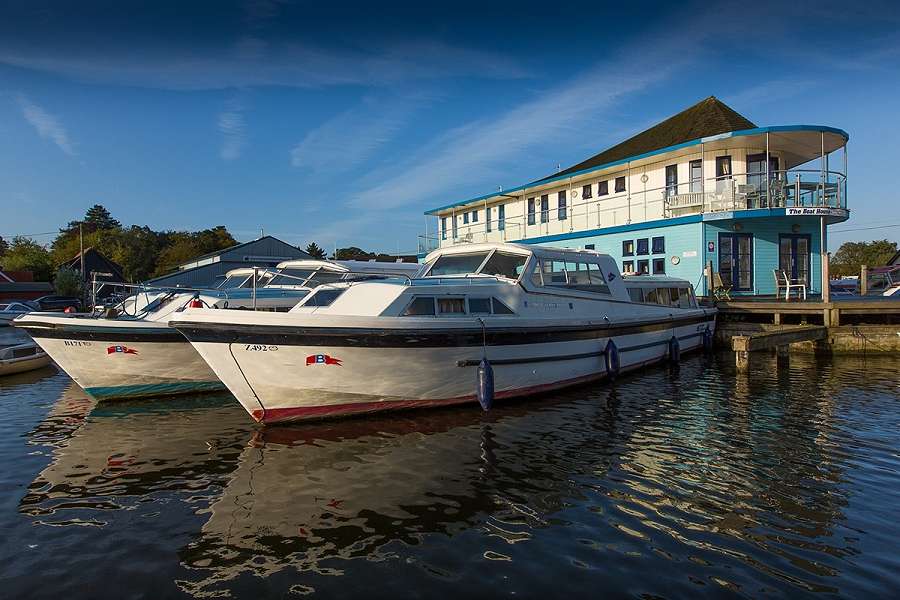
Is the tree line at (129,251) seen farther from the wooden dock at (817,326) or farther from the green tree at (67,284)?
the wooden dock at (817,326)

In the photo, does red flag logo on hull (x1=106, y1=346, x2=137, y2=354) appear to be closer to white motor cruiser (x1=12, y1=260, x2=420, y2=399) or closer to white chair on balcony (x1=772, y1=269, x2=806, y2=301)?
white motor cruiser (x1=12, y1=260, x2=420, y2=399)

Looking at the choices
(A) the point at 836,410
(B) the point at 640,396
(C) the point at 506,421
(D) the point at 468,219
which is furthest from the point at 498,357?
(D) the point at 468,219

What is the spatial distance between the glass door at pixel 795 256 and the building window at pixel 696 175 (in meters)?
3.60

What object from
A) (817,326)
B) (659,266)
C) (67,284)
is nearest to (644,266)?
(659,266)

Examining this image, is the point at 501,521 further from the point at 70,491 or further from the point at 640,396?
the point at 640,396

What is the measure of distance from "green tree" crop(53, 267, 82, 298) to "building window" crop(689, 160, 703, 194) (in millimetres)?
44311

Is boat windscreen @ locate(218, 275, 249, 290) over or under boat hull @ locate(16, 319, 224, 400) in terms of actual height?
over

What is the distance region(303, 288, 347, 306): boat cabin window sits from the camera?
11.0 m

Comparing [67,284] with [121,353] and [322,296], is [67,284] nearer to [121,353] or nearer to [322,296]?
[121,353]

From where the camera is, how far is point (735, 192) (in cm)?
2047

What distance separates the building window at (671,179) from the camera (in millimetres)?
22281

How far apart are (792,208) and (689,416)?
44.0 ft

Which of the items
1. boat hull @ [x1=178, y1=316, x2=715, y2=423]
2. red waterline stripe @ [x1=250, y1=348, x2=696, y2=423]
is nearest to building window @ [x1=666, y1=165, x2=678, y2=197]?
boat hull @ [x1=178, y1=316, x2=715, y2=423]

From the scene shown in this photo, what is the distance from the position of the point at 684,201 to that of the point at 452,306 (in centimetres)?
1511
